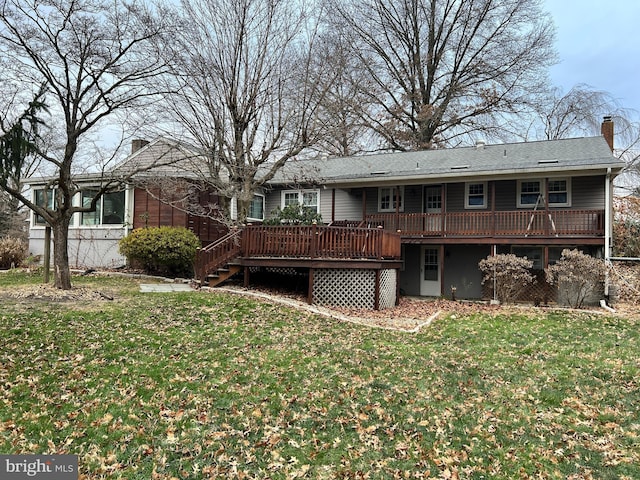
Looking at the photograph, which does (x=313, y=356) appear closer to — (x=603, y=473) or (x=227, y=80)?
(x=603, y=473)

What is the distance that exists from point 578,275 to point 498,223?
9.80ft

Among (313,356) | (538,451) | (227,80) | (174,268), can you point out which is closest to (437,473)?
(538,451)

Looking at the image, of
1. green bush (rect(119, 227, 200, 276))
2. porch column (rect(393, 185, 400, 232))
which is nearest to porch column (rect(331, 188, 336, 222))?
porch column (rect(393, 185, 400, 232))

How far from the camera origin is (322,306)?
11.3 meters

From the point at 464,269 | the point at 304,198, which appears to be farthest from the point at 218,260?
the point at 464,269

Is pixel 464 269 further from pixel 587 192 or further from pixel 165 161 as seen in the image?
pixel 165 161

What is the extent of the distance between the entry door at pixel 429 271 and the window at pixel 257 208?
651 centimetres

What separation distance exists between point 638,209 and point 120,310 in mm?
20331

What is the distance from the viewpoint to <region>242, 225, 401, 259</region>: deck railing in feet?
38.3

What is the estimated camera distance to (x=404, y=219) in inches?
607

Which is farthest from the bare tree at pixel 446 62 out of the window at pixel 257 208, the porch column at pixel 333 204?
the window at pixel 257 208

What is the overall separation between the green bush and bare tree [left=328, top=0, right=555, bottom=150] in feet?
51.0

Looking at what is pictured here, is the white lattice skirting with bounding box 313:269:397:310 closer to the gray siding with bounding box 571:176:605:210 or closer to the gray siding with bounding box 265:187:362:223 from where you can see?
the gray siding with bounding box 265:187:362:223

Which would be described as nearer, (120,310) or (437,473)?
(437,473)
